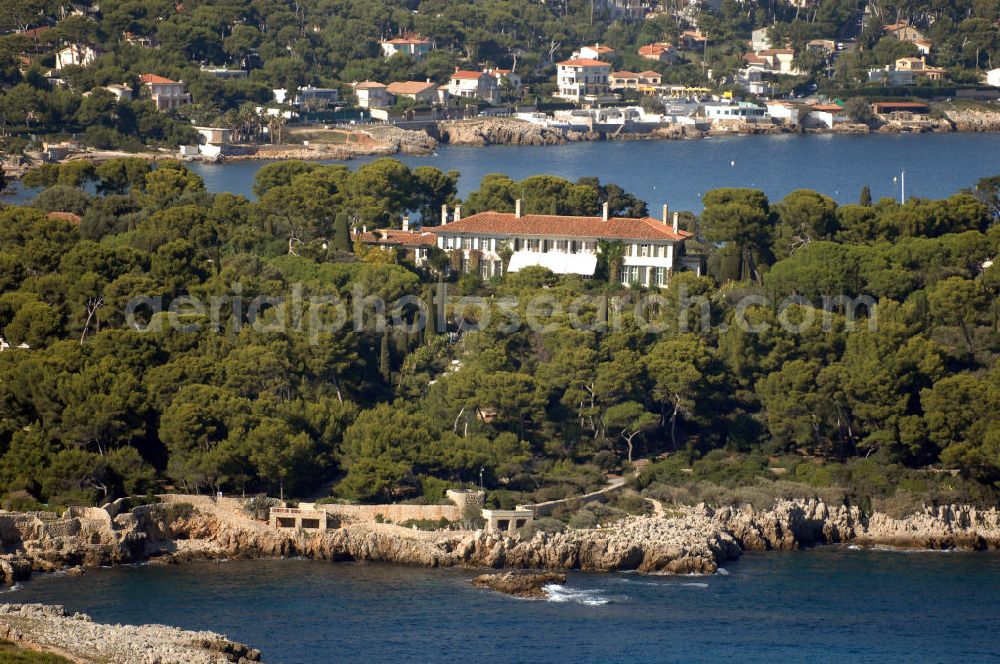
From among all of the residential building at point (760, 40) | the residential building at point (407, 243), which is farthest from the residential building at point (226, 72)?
the residential building at point (407, 243)

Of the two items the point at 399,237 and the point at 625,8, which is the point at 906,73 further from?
the point at 399,237

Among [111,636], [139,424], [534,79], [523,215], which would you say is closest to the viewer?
[111,636]

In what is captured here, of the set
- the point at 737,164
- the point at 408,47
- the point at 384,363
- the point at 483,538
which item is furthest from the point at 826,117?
the point at 483,538

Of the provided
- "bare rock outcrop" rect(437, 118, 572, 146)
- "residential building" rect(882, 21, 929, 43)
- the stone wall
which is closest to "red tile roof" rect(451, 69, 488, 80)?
"bare rock outcrop" rect(437, 118, 572, 146)

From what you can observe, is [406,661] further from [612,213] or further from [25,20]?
[25,20]

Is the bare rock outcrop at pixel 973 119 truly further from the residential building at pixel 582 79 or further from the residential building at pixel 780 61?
the residential building at pixel 582 79

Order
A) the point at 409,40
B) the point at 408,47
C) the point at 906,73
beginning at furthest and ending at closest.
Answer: the point at 906,73, the point at 409,40, the point at 408,47

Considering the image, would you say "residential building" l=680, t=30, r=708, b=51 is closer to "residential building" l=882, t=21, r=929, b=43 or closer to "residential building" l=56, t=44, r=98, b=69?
"residential building" l=882, t=21, r=929, b=43

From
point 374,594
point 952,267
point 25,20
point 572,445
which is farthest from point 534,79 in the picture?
point 374,594
